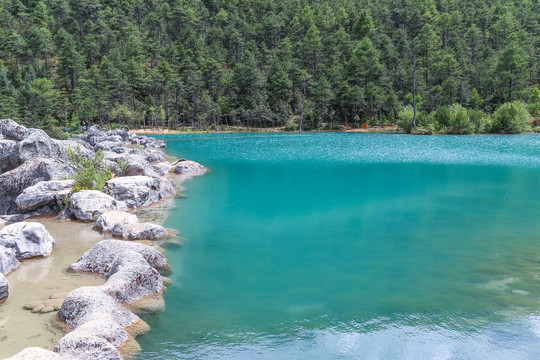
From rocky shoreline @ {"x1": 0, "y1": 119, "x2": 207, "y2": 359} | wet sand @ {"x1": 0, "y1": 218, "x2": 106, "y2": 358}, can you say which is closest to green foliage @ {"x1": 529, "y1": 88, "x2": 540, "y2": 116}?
rocky shoreline @ {"x1": 0, "y1": 119, "x2": 207, "y2": 359}

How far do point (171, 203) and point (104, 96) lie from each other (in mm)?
75468

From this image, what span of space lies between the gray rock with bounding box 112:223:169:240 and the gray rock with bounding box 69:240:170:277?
231 cm

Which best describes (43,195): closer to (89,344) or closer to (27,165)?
(27,165)

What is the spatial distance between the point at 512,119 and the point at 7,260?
70.8 m

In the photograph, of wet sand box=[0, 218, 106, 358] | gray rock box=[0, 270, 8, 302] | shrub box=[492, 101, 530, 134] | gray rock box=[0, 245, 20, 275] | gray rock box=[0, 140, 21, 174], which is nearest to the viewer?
wet sand box=[0, 218, 106, 358]

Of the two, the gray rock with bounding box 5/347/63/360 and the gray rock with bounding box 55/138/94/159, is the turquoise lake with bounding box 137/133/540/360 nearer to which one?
the gray rock with bounding box 5/347/63/360

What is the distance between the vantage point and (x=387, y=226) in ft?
51.3

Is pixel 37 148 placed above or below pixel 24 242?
above

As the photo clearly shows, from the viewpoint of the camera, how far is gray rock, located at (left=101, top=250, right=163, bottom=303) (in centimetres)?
902

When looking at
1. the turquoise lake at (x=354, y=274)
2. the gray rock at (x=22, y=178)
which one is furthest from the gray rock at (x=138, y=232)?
the gray rock at (x=22, y=178)

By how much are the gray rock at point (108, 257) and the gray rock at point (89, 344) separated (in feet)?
11.9

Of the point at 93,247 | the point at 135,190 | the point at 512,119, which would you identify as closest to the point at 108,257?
the point at 93,247

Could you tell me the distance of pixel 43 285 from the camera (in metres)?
9.86

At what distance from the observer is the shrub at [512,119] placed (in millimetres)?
62500
